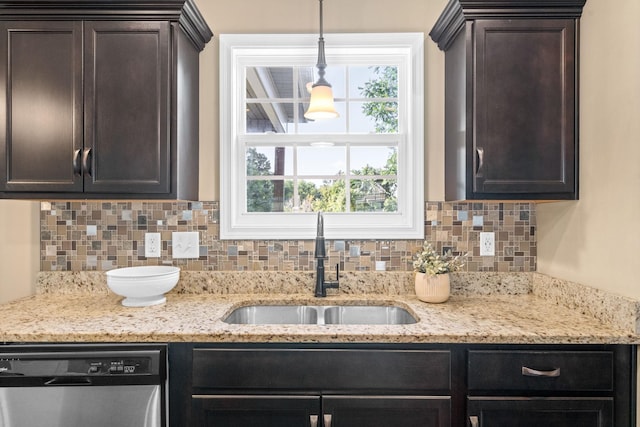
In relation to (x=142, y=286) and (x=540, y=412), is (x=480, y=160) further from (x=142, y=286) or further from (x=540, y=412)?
(x=142, y=286)

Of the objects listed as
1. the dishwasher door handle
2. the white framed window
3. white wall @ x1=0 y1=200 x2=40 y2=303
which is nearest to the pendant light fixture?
the white framed window

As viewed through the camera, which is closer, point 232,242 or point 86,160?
point 86,160

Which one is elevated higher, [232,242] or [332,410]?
[232,242]

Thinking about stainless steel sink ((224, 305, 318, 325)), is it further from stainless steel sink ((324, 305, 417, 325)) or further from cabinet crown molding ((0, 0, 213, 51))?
cabinet crown molding ((0, 0, 213, 51))

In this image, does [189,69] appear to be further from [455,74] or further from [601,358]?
[601,358]

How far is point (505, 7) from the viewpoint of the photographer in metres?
1.60

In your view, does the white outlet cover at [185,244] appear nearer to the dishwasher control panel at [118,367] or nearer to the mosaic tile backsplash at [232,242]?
the mosaic tile backsplash at [232,242]

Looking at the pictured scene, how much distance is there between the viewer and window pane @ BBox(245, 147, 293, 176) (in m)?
2.09

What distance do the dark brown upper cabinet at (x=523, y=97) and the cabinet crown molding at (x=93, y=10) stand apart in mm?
1236

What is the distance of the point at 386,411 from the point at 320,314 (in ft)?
2.02

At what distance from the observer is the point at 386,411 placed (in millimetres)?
1317

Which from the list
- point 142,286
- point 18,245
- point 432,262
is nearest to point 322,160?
point 432,262

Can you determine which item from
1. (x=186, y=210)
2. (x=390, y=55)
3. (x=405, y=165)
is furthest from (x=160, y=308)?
(x=390, y=55)

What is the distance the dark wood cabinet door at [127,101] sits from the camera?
64.1 inches
